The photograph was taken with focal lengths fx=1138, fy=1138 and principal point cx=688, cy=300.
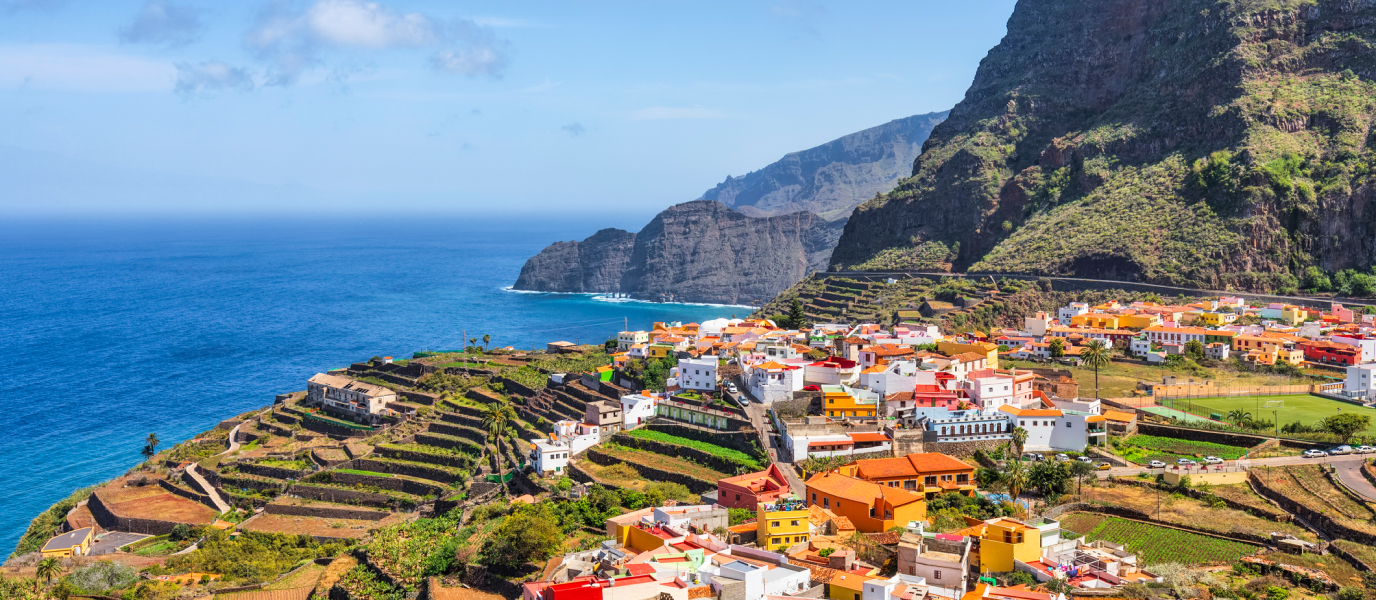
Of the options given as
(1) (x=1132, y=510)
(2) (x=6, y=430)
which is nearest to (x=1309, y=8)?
(1) (x=1132, y=510)

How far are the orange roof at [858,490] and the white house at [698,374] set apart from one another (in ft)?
47.9

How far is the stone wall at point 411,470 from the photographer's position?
153 ft

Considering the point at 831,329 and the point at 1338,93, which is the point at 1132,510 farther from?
the point at 1338,93

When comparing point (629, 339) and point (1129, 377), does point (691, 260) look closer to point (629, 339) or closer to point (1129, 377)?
point (629, 339)

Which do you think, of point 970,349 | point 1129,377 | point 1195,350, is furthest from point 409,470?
point 1195,350

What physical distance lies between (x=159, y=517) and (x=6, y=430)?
2617 cm

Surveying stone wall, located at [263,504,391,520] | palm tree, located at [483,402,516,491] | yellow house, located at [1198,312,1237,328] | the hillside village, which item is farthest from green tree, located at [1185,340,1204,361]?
stone wall, located at [263,504,391,520]

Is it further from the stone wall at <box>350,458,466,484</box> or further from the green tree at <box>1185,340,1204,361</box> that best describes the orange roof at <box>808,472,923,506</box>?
the green tree at <box>1185,340,1204,361</box>

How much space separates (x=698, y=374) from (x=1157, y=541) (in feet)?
75.6

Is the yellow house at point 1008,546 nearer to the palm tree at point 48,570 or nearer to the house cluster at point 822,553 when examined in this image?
the house cluster at point 822,553

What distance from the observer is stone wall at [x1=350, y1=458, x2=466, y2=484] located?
4672 cm

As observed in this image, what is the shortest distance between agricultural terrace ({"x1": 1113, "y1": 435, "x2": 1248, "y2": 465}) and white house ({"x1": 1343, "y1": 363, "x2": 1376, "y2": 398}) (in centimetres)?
1083

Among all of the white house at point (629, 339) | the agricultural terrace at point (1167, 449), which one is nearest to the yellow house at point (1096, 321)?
the agricultural terrace at point (1167, 449)

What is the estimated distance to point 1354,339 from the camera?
54969 mm
